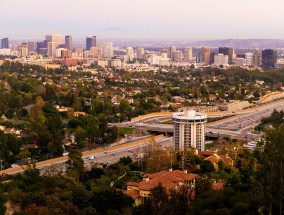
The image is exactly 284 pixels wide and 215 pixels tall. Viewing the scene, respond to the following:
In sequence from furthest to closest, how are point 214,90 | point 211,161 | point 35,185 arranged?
point 214,90, point 211,161, point 35,185

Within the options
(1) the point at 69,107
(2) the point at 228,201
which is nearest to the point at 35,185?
(2) the point at 228,201

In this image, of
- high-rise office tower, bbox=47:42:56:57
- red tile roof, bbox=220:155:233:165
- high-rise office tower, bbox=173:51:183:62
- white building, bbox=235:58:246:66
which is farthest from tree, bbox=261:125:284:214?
high-rise office tower, bbox=47:42:56:57

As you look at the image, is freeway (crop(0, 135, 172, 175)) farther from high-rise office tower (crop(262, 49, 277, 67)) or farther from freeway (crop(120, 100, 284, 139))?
high-rise office tower (crop(262, 49, 277, 67))

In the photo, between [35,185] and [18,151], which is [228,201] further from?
[18,151]

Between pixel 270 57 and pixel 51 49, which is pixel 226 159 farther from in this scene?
pixel 51 49

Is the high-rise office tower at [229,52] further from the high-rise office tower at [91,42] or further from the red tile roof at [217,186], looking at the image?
the red tile roof at [217,186]

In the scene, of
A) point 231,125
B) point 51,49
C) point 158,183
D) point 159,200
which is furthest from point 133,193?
point 51,49

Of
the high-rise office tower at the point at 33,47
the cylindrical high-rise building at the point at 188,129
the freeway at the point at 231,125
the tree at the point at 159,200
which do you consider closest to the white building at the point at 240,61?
the high-rise office tower at the point at 33,47

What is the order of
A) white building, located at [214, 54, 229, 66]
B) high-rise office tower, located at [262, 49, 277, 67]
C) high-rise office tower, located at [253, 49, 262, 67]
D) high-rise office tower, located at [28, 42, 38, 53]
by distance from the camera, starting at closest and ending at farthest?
high-rise office tower, located at [262, 49, 277, 67], high-rise office tower, located at [253, 49, 262, 67], white building, located at [214, 54, 229, 66], high-rise office tower, located at [28, 42, 38, 53]
